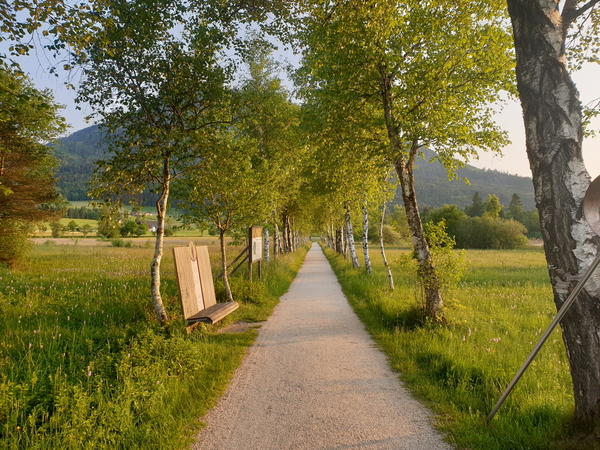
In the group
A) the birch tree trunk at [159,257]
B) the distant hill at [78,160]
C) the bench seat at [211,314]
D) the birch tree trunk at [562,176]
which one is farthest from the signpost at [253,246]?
the birch tree trunk at [562,176]

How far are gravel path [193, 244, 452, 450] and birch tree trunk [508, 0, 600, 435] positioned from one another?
1.50 meters

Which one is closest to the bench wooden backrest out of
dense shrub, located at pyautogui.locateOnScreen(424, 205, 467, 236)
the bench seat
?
the bench seat

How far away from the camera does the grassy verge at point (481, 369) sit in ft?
11.7

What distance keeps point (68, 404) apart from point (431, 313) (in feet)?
22.6

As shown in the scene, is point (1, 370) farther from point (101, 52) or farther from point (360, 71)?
point (360, 71)

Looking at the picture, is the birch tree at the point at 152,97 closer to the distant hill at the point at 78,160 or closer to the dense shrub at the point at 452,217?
the distant hill at the point at 78,160

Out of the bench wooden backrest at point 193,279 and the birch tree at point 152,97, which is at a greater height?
the birch tree at point 152,97

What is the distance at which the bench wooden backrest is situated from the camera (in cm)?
737

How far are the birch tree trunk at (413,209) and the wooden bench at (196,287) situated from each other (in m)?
4.73

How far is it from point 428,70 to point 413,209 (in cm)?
317

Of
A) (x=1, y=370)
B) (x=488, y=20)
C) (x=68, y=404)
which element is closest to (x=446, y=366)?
(x=68, y=404)

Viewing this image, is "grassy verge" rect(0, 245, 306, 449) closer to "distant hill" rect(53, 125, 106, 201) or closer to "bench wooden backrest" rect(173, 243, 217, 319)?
"bench wooden backrest" rect(173, 243, 217, 319)

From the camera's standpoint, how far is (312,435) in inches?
142

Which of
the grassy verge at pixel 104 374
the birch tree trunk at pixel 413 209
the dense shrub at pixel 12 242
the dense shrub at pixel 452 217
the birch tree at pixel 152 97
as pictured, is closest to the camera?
the grassy verge at pixel 104 374
